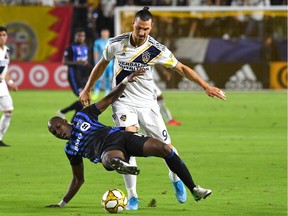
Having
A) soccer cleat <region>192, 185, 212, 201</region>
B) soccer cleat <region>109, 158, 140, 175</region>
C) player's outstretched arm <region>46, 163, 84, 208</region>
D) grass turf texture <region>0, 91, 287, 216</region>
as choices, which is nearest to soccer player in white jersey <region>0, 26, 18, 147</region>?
grass turf texture <region>0, 91, 287, 216</region>

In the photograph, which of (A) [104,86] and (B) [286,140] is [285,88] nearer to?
(A) [104,86]

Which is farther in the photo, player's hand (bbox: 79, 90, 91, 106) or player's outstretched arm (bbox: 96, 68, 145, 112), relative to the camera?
player's hand (bbox: 79, 90, 91, 106)

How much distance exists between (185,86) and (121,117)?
24.3 m

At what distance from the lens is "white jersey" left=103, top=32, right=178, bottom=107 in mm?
11383

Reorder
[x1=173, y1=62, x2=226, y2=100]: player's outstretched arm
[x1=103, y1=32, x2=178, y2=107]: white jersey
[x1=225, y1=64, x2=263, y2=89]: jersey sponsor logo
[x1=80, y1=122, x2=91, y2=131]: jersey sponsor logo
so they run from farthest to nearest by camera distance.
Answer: [x1=225, y1=64, x2=263, y2=89]: jersey sponsor logo → [x1=103, y1=32, x2=178, y2=107]: white jersey → [x1=173, y1=62, x2=226, y2=100]: player's outstretched arm → [x1=80, y1=122, x2=91, y2=131]: jersey sponsor logo

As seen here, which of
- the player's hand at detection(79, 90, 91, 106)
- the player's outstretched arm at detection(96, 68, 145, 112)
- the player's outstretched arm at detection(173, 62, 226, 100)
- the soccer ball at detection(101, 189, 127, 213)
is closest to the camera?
the soccer ball at detection(101, 189, 127, 213)

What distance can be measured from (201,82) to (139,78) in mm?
980

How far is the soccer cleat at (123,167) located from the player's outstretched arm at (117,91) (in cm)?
115

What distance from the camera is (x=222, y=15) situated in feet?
118

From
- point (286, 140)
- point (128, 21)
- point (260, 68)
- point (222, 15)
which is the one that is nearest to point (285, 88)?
point (260, 68)

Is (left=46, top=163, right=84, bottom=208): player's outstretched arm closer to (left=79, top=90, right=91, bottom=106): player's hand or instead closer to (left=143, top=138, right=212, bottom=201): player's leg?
(left=79, top=90, right=91, bottom=106): player's hand

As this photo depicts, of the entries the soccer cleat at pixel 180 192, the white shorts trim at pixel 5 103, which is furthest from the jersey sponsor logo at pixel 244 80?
the soccer cleat at pixel 180 192

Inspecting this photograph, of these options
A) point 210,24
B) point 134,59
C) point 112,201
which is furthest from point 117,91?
point 210,24

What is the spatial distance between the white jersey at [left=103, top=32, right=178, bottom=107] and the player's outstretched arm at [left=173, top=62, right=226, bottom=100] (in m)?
0.13
